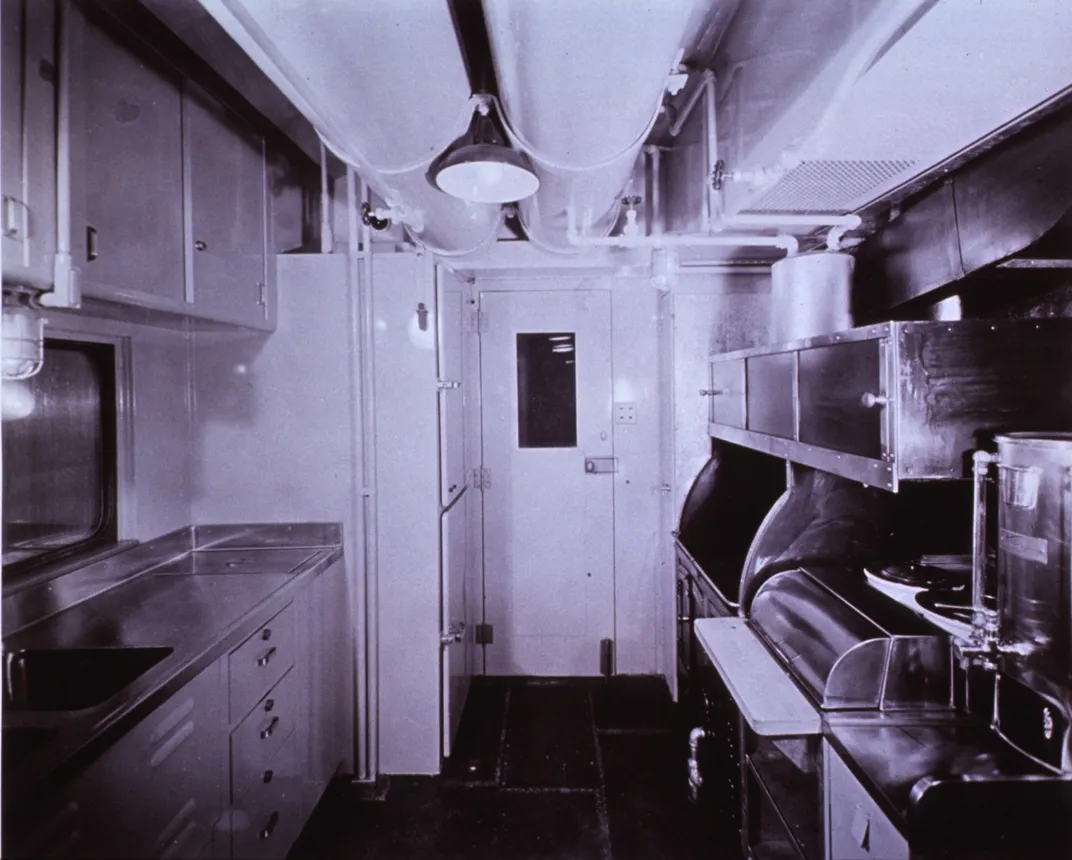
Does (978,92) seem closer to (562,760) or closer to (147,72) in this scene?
(147,72)

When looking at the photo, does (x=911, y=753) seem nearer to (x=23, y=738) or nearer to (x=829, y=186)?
(x=829, y=186)

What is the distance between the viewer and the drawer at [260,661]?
204cm

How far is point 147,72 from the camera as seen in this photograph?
212 centimetres

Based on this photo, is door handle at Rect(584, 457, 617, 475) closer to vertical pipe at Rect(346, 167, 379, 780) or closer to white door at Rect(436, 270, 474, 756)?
white door at Rect(436, 270, 474, 756)

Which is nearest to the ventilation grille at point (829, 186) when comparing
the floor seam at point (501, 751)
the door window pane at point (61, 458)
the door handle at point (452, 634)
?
the door handle at point (452, 634)

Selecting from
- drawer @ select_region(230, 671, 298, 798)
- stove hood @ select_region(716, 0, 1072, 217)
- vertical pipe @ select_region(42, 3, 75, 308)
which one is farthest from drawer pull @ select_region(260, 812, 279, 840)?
stove hood @ select_region(716, 0, 1072, 217)

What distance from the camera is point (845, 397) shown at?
1.89 m

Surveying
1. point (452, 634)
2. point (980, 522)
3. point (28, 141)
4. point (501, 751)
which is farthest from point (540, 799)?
point (28, 141)

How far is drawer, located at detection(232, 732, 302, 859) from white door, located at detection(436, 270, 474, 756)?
0.77 m

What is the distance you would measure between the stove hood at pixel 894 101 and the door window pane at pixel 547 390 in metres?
1.71

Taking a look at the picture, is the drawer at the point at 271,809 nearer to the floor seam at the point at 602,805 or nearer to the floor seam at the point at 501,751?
the floor seam at the point at 501,751

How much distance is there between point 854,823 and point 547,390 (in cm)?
291

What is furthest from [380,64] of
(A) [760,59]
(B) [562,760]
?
(B) [562,760]

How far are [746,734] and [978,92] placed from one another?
6.68 feet
